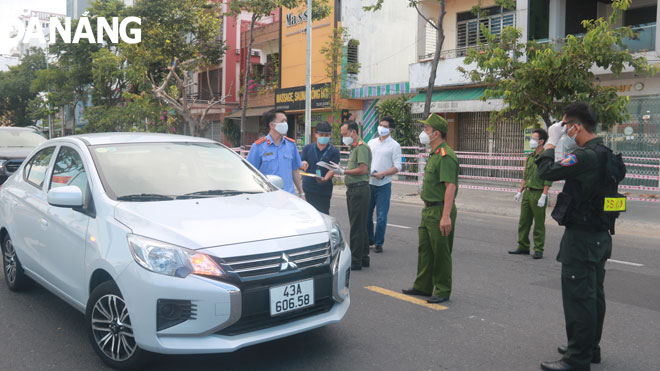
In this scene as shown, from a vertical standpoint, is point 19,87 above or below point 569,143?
above

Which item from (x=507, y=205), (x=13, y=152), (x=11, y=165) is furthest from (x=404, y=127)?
(x=11, y=165)

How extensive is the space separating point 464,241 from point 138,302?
662cm

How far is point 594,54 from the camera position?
1248cm

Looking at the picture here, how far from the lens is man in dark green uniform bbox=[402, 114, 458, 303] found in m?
5.36

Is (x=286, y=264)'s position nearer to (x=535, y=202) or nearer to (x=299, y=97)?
(x=535, y=202)

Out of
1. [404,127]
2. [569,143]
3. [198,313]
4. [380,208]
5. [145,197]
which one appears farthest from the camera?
[404,127]

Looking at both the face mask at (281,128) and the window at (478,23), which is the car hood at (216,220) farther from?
the window at (478,23)

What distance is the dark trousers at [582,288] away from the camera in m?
3.91

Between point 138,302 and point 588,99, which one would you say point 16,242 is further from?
point 588,99

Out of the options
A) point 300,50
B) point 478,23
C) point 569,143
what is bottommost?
point 569,143

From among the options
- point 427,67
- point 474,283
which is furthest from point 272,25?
point 474,283

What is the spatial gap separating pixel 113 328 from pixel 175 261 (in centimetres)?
72

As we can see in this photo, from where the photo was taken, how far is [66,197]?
13.8 ft

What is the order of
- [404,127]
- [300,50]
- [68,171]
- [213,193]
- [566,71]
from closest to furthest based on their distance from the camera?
[213,193] < [68,171] < [566,71] < [404,127] < [300,50]
